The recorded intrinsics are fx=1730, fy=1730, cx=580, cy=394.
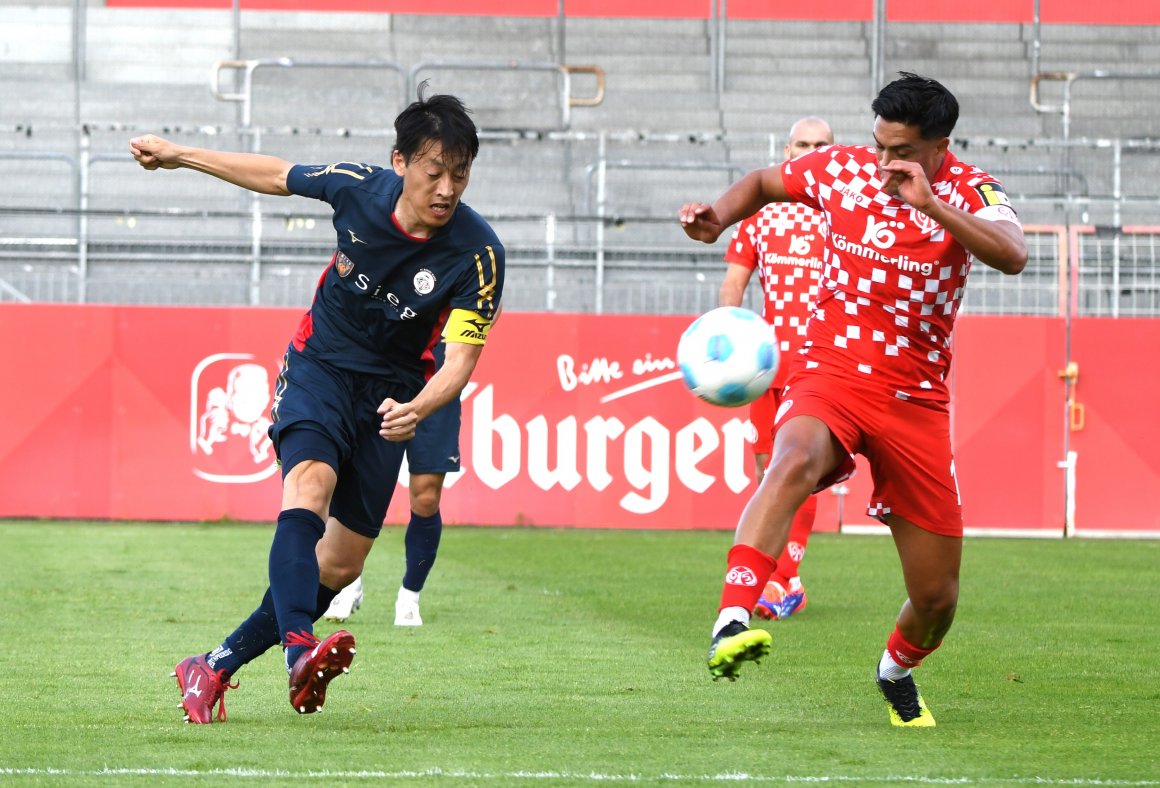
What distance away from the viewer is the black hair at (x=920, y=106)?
561cm

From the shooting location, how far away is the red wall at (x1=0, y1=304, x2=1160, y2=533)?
1536cm

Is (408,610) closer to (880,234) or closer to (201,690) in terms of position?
(201,690)

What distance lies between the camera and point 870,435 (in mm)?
5711

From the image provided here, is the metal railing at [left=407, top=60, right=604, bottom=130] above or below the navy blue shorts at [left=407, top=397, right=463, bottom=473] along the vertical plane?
above

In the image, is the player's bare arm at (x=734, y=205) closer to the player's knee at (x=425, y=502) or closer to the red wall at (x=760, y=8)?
the player's knee at (x=425, y=502)

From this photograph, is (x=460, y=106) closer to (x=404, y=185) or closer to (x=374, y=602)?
(x=404, y=185)

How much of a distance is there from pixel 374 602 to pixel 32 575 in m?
2.46

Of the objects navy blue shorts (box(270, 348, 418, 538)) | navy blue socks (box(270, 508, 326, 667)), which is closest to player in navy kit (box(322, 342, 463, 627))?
navy blue shorts (box(270, 348, 418, 538))

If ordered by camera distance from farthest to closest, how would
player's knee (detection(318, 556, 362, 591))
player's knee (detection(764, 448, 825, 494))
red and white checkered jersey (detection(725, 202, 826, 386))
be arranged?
red and white checkered jersey (detection(725, 202, 826, 386)), player's knee (detection(318, 556, 362, 591)), player's knee (detection(764, 448, 825, 494))

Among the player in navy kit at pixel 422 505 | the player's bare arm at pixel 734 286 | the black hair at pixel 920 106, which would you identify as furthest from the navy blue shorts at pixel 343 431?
the player's bare arm at pixel 734 286

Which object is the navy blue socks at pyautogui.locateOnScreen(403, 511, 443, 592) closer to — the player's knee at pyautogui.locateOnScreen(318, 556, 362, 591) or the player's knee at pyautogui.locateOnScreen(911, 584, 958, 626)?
the player's knee at pyautogui.locateOnScreen(318, 556, 362, 591)

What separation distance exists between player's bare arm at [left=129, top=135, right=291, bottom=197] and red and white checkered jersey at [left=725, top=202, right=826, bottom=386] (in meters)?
4.00

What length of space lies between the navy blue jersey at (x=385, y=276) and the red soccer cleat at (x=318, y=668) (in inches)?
46.5

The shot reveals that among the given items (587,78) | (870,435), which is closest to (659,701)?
(870,435)
